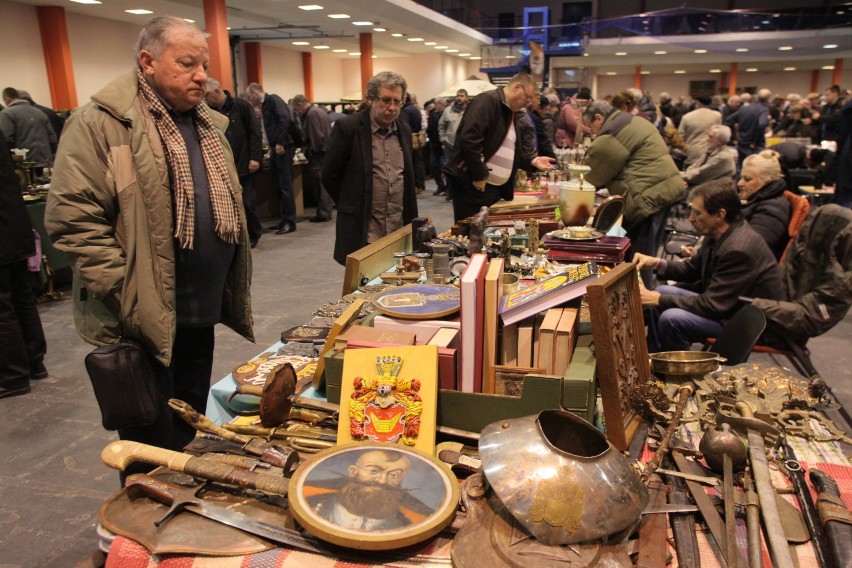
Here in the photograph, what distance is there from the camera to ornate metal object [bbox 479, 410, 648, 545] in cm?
116

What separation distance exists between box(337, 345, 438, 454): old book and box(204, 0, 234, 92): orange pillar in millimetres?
8280

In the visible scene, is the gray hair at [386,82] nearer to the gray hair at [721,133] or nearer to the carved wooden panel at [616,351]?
the carved wooden panel at [616,351]

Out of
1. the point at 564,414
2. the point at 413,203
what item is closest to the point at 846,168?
the point at 413,203

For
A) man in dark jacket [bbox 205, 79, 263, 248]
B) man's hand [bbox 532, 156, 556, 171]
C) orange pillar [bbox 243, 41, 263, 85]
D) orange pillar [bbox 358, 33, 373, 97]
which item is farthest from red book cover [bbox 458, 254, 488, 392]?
orange pillar [bbox 243, 41, 263, 85]

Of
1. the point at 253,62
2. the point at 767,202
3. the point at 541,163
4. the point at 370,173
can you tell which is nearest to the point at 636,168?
the point at 541,163

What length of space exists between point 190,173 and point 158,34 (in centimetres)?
43

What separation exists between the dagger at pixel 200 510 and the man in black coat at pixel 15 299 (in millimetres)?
2760

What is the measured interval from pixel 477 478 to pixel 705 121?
7.63m

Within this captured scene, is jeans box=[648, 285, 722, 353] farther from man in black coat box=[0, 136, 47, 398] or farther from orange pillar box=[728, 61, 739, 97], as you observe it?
orange pillar box=[728, 61, 739, 97]

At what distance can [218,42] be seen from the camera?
29.4 feet

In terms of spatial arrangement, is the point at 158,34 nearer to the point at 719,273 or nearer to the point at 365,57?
the point at 719,273

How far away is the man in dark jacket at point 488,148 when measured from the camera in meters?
4.39

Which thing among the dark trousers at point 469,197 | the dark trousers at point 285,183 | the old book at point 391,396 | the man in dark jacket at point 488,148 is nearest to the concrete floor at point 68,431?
the old book at point 391,396

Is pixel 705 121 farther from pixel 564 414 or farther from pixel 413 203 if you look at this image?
pixel 564 414
